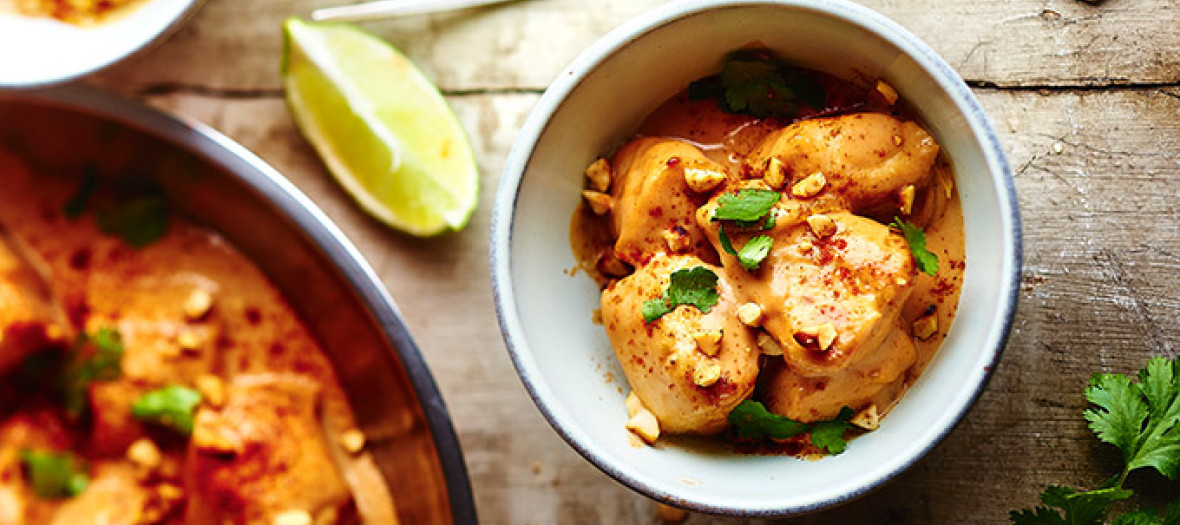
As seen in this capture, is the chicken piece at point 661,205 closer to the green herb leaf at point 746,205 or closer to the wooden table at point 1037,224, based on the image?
the green herb leaf at point 746,205

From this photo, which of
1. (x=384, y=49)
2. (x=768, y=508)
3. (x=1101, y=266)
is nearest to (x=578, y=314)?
(x=768, y=508)

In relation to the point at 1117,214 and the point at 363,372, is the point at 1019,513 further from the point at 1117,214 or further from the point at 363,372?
the point at 363,372

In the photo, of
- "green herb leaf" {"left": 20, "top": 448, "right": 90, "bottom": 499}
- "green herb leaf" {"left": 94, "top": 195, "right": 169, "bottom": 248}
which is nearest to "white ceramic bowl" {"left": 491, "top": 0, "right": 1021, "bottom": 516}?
"green herb leaf" {"left": 94, "top": 195, "right": 169, "bottom": 248}

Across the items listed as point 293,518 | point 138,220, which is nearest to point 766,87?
point 293,518

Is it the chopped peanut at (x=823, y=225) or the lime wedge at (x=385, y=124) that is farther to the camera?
the lime wedge at (x=385, y=124)

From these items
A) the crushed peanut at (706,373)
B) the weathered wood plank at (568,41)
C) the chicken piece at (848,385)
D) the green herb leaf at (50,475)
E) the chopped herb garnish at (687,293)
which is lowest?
the green herb leaf at (50,475)

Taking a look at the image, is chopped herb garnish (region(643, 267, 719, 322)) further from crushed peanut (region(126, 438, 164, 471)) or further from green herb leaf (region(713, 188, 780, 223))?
crushed peanut (region(126, 438, 164, 471))

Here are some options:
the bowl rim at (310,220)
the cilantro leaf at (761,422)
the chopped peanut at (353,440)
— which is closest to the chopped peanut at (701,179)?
the cilantro leaf at (761,422)

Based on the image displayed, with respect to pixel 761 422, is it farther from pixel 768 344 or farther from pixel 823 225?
pixel 823 225
